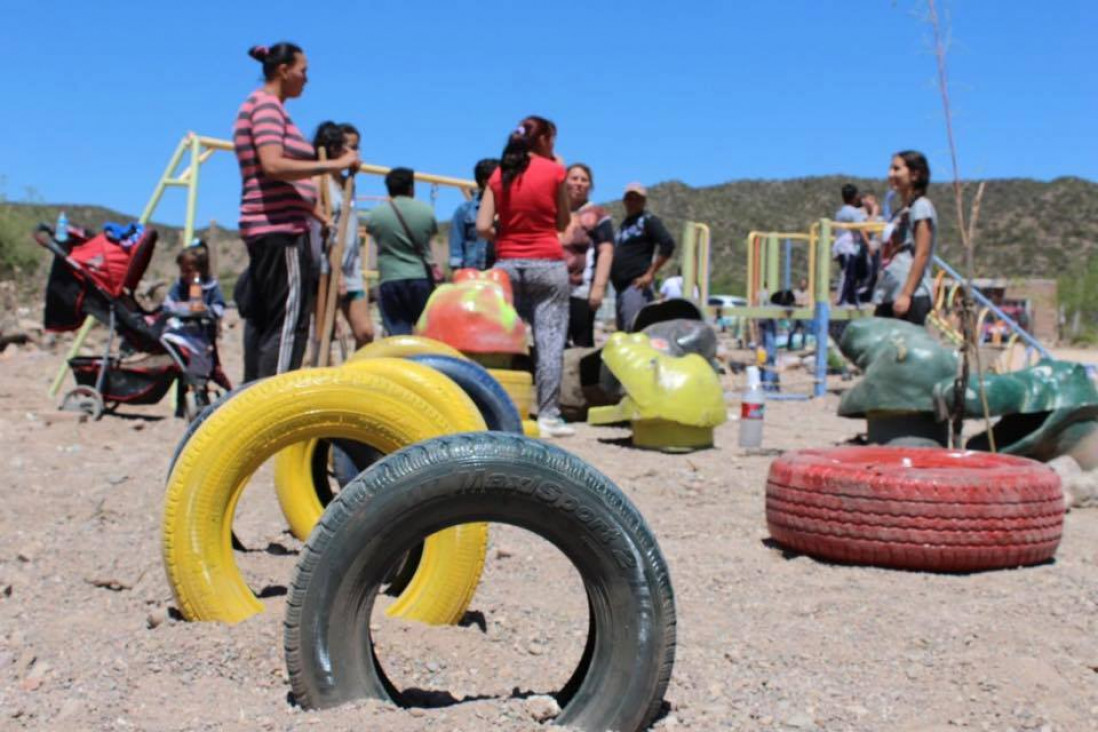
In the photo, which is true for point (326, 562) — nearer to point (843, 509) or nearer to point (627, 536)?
point (627, 536)

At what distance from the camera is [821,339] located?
36.4ft

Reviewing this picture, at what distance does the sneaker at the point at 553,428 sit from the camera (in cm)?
713

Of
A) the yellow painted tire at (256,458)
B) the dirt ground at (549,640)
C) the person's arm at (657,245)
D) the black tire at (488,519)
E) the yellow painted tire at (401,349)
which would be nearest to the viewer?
the black tire at (488,519)

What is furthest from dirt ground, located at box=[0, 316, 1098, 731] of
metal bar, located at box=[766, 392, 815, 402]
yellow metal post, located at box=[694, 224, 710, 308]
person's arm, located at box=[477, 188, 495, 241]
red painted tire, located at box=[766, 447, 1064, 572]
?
yellow metal post, located at box=[694, 224, 710, 308]

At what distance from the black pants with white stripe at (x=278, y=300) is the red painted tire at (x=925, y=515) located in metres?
2.53

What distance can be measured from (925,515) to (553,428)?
3.48m

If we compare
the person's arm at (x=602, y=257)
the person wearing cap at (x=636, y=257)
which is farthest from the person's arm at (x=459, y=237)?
the person wearing cap at (x=636, y=257)

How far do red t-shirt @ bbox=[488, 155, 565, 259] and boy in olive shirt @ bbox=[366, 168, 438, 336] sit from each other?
980 millimetres

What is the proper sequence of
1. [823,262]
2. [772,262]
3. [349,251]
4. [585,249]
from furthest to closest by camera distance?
[772,262], [823,262], [585,249], [349,251]

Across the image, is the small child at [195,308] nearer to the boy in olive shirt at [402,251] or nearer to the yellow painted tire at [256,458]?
the boy in olive shirt at [402,251]

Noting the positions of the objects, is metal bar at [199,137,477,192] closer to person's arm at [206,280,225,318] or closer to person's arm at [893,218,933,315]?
person's arm at [206,280,225,318]

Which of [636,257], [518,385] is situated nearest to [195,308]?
[518,385]

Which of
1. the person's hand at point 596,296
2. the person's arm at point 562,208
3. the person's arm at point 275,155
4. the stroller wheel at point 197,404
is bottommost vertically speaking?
the stroller wheel at point 197,404

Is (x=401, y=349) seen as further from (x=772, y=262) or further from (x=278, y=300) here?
(x=772, y=262)
